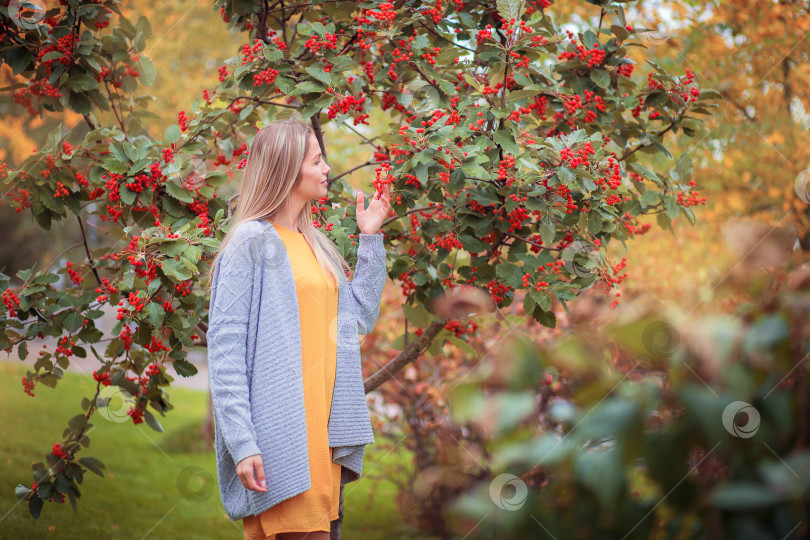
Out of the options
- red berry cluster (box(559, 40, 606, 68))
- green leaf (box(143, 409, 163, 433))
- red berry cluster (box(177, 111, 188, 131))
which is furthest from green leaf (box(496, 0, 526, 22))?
green leaf (box(143, 409, 163, 433))

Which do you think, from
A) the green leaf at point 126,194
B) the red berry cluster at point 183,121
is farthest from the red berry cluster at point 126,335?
the red berry cluster at point 183,121

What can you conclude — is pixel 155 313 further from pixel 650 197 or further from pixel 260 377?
pixel 650 197

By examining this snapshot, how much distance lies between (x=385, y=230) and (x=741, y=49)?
4.07 m

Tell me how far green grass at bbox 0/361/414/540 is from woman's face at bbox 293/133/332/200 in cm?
226

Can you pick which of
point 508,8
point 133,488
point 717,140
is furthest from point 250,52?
point 717,140

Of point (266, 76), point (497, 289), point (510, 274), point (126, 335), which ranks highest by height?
point (266, 76)

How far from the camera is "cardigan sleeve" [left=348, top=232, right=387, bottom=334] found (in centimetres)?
205

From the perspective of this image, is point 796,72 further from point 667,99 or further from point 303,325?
point 303,325

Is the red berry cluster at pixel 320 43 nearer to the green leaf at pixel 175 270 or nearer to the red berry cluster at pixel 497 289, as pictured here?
the green leaf at pixel 175 270

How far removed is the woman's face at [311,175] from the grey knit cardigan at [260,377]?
0.55 ft

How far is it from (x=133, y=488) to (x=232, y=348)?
151 inches

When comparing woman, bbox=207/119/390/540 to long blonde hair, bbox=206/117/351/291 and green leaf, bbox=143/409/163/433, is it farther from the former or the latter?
green leaf, bbox=143/409/163/433

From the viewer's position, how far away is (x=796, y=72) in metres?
5.57

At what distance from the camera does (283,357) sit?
1.74 m
